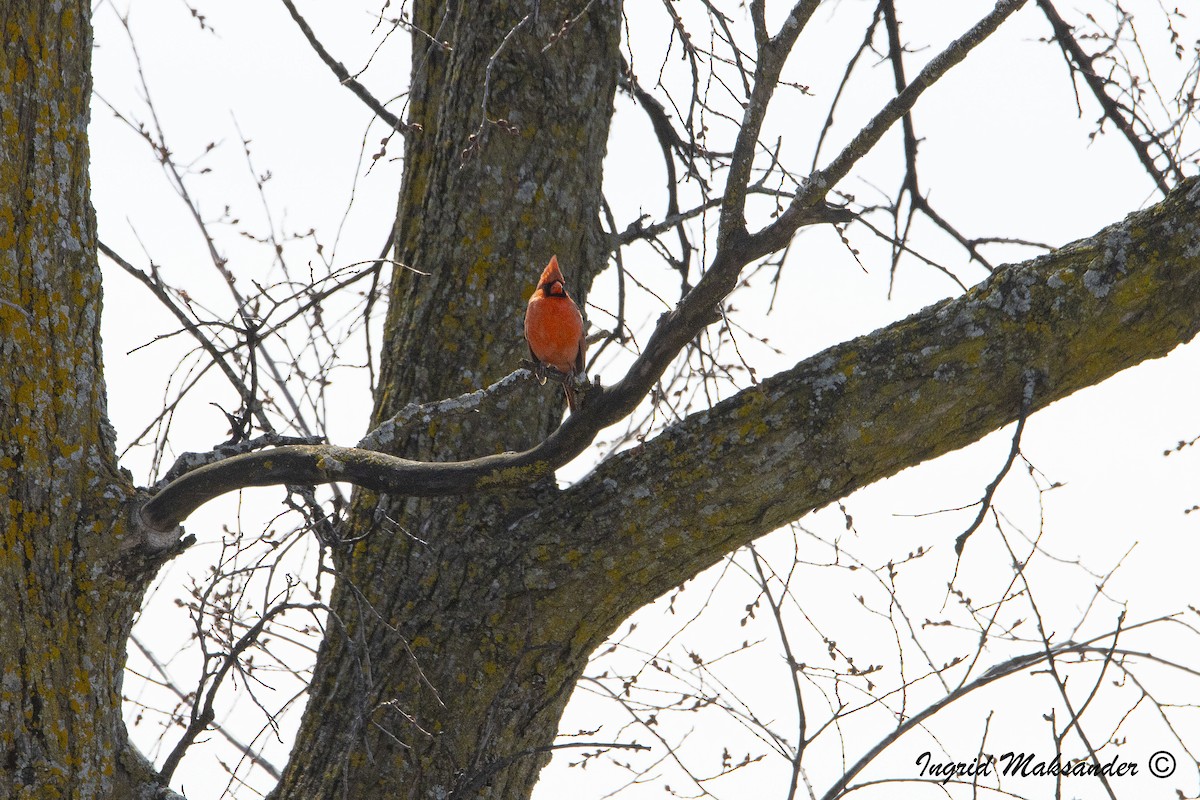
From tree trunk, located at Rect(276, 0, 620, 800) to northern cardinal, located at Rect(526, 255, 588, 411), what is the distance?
135 millimetres

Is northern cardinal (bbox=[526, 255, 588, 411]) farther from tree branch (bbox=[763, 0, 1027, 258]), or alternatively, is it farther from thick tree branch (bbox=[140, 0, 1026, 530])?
tree branch (bbox=[763, 0, 1027, 258])

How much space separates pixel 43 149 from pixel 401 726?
5.77 ft

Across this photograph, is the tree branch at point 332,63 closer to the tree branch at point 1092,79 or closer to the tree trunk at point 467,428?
the tree trunk at point 467,428

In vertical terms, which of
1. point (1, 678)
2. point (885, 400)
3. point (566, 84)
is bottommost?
point (1, 678)

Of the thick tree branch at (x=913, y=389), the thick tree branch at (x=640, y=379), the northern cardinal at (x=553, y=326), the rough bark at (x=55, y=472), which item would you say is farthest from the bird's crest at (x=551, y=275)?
the rough bark at (x=55, y=472)

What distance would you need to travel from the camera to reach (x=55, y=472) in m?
2.64

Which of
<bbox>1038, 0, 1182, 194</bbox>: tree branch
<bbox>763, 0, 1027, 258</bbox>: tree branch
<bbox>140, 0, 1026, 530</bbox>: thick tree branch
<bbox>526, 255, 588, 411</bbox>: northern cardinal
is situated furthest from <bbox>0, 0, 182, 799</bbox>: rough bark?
<bbox>1038, 0, 1182, 194</bbox>: tree branch

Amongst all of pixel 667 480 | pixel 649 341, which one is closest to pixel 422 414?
pixel 667 480

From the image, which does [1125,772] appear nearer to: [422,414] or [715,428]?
[715,428]

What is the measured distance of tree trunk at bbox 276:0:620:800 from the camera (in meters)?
3.04

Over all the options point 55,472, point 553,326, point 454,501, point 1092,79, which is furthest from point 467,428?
point 1092,79

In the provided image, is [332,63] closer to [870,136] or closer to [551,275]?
[551,275]

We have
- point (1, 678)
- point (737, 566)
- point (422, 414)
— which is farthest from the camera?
point (737, 566)

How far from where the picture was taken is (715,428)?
2828mm
